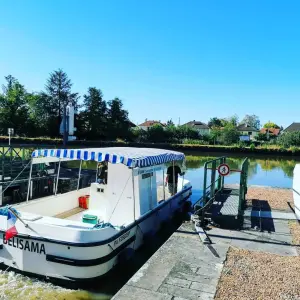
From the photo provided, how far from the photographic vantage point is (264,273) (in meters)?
5.77

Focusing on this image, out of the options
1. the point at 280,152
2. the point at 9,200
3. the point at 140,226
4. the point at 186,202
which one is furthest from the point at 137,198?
the point at 280,152

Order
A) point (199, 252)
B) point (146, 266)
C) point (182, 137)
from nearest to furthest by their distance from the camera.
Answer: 1. point (146, 266)
2. point (199, 252)
3. point (182, 137)

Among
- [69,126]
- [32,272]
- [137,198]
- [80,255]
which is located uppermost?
[69,126]

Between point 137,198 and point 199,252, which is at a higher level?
point 137,198

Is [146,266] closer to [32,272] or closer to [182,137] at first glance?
[32,272]

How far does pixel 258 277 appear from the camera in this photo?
559cm

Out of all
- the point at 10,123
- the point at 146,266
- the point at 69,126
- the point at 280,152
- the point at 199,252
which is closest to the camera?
the point at 146,266

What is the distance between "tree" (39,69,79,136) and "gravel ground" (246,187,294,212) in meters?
53.9

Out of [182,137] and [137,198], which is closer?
[137,198]

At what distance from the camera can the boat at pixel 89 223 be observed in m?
6.08

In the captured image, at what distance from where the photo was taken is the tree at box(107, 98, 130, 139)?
62.0 metres

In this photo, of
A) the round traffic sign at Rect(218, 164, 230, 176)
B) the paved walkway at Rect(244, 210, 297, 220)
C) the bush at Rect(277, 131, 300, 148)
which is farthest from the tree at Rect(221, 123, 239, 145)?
the round traffic sign at Rect(218, 164, 230, 176)

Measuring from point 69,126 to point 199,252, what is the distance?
1422 cm

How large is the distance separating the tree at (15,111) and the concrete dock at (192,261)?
58.2 meters
